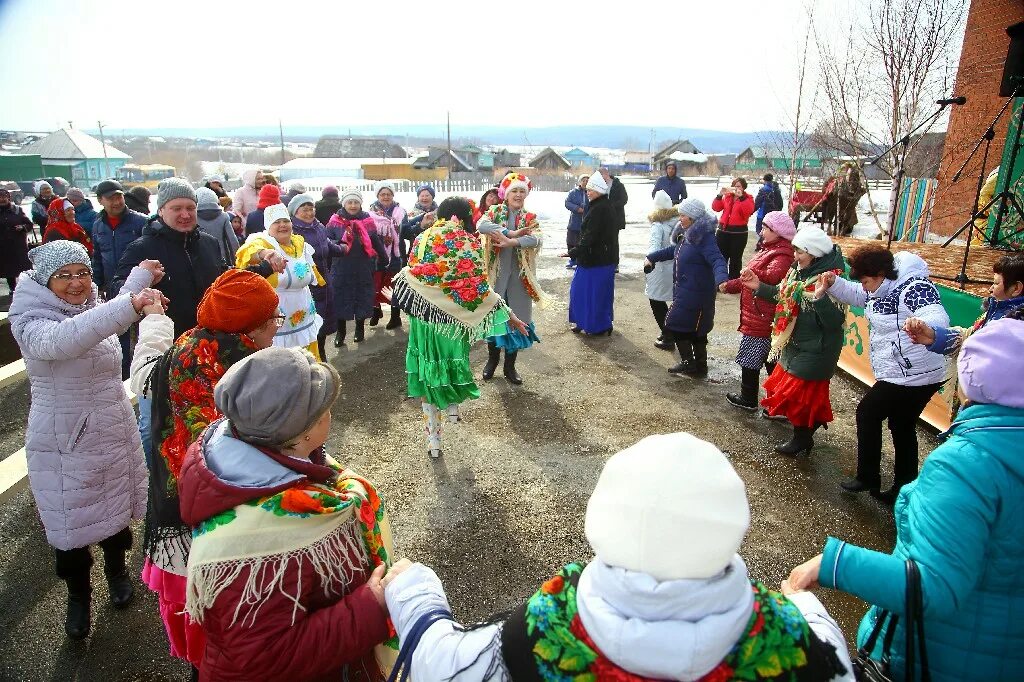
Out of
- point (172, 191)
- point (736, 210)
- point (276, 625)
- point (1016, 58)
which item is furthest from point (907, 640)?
point (736, 210)

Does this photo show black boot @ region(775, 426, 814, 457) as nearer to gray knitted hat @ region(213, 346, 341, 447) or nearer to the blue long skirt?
the blue long skirt

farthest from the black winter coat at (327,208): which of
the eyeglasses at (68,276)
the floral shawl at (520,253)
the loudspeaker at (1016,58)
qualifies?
the loudspeaker at (1016,58)

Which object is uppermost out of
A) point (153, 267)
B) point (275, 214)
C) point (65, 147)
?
point (65, 147)

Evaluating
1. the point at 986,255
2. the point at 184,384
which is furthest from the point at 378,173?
the point at 184,384

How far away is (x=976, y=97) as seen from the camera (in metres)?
10.9

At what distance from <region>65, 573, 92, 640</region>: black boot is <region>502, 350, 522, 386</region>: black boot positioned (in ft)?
12.1

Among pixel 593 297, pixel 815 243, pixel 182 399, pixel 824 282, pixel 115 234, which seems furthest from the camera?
pixel 593 297

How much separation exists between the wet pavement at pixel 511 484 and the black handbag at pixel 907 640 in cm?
133

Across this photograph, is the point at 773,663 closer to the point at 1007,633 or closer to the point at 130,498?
the point at 1007,633

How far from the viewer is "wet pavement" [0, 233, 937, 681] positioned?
113 inches

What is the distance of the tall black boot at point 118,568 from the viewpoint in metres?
2.95

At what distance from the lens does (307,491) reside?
1.46 metres

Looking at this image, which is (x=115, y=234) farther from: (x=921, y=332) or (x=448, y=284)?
(x=921, y=332)

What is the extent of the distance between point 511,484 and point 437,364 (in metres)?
Result: 0.97
